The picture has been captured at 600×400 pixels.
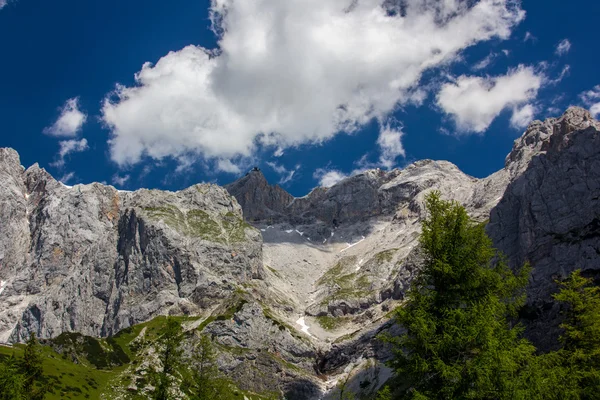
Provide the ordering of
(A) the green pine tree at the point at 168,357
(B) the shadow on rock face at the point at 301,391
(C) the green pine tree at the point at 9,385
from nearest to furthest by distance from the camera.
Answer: (A) the green pine tree at the point at 168,357
(C) the green pine tree at the point at 9,385
(B) the shadow on rock face at the point at 301,391

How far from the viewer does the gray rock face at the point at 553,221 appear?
14450 centimetres

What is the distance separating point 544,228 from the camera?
175 m

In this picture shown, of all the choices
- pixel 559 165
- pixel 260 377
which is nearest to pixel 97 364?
pixel 260 377

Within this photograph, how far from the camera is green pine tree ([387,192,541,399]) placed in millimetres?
17922

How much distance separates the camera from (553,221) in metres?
174

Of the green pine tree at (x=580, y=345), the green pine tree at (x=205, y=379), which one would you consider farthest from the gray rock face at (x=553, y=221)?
the green pine tree at (x=580, y=345)

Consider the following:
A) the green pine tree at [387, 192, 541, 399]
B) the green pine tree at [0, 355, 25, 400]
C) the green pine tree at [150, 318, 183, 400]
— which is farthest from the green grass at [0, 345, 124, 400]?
the green pine tree at [387, 192, 541, 399]

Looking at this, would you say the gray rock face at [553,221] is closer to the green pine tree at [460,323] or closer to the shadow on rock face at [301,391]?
the shadow on rock face at [301,391]

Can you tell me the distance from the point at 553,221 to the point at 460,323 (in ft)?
580

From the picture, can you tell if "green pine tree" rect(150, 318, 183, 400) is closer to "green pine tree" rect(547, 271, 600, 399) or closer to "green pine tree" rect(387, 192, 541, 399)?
"green pine tree" rect(387, 192, 541, 399)

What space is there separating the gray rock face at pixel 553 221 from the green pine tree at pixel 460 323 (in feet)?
418

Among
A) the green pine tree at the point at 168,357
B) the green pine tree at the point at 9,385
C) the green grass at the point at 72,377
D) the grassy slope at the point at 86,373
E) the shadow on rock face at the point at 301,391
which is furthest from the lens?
the shadow on rock face at the point at 301,391

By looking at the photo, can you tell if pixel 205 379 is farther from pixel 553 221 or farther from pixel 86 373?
pixel 553 221

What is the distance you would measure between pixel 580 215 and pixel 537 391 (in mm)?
170487
